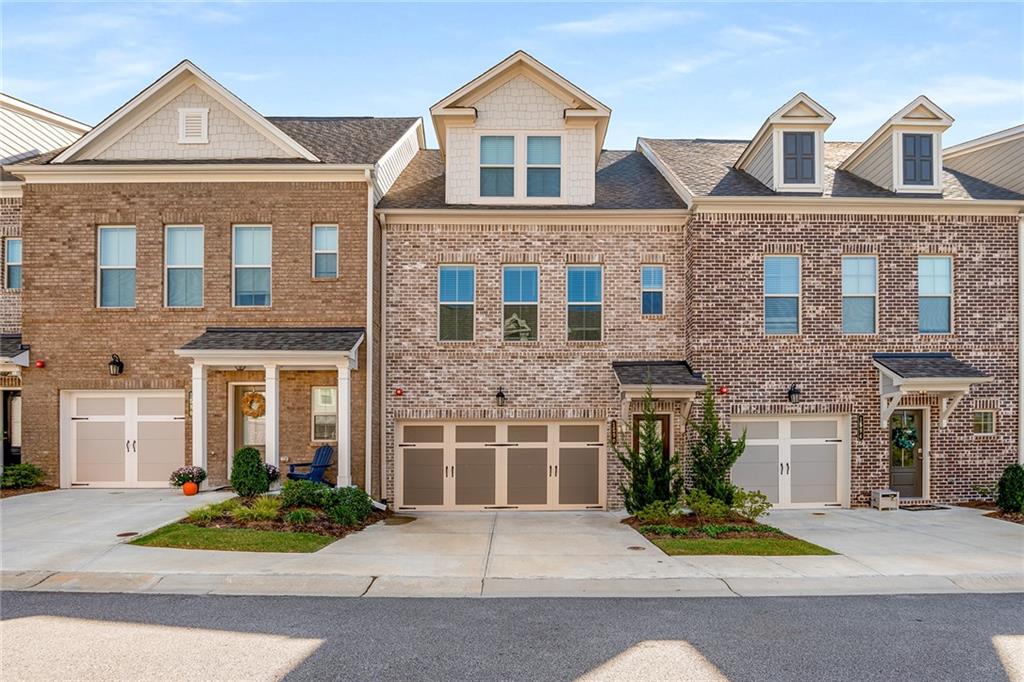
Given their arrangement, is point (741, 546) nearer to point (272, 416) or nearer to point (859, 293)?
point (859, 293)

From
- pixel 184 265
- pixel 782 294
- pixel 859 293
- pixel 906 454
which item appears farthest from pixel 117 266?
pixel 906 454

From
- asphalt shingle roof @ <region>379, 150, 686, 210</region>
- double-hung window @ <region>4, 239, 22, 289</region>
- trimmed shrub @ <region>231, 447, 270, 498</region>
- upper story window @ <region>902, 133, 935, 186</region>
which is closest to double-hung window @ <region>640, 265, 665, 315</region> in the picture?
asphalt shingle roof @ <region>379, 150, 686, 210</region>

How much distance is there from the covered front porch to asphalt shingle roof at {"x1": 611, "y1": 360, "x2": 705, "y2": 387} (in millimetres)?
5911

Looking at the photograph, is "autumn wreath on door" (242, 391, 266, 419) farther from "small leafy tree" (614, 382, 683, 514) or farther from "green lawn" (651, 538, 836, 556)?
"green lawn" (651, 538, 836, 556)

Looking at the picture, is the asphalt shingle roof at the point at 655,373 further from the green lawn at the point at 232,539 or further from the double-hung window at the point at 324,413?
the green lawn at the point at 232,539

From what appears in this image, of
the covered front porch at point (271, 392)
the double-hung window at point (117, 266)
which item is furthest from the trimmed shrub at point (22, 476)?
the double-hung window at point (117, 266)

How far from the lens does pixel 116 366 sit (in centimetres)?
1411

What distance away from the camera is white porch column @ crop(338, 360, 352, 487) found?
13250 mm

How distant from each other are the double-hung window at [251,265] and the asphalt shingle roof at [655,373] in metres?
8.22

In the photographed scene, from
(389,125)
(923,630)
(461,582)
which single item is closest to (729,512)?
(923,630)

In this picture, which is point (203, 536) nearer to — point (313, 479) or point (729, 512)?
point (313, 479)

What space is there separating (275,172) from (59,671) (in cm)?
1081

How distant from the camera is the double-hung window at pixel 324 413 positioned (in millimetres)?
14461

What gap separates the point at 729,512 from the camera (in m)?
12.3
